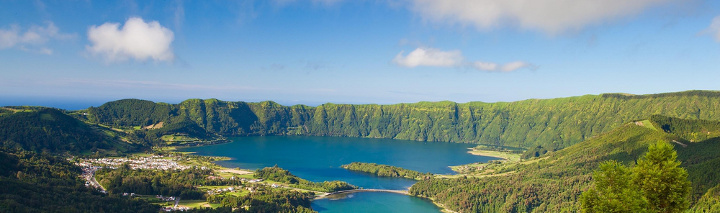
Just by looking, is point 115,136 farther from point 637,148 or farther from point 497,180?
point 637,148

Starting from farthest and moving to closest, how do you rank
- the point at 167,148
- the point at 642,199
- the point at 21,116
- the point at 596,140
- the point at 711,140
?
the point at 167,148, the point at 21,116, the point at 596,140, the point at 711,140, the point at 642,199

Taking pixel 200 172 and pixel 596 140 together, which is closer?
pixel 200 172

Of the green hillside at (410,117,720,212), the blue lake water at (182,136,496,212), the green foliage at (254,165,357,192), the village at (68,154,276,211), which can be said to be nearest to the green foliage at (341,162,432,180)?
the blue lake water at (182,136,496,212)

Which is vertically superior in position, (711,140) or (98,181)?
(711,140)

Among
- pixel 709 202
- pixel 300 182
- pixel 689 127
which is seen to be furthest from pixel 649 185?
pixel 689 127

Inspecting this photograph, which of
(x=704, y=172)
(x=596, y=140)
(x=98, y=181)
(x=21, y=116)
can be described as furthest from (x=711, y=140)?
(x=21, y=116)
